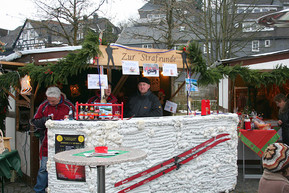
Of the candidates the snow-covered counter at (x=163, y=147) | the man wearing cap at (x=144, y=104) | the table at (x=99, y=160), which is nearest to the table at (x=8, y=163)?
the snow-covered counter at (x=163, y=147)

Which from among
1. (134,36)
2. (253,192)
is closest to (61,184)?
(253,192)

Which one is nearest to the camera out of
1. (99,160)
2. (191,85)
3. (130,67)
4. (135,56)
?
(99,160)

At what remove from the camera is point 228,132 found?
17.1 feet

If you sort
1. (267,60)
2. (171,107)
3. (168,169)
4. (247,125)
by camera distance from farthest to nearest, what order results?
(267,60), (171,107), (247,125), (168,169)

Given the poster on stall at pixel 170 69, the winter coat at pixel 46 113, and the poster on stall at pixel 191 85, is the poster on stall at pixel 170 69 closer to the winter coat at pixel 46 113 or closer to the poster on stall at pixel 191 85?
the poster on stall at pixel 191 85

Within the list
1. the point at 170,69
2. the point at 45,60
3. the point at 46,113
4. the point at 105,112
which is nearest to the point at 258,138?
the point at 170,69

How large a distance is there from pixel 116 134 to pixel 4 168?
1829mm

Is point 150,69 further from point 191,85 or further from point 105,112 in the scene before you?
point 105,112

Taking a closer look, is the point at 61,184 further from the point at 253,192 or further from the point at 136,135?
the point at 253,192

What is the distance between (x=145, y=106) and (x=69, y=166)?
68.8 inches

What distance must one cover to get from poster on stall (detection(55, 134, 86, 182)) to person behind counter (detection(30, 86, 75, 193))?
62cm

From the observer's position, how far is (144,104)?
17.0 ft

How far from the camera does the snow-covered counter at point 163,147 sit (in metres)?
3.98

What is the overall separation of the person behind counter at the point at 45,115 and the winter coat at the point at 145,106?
3.65ft
